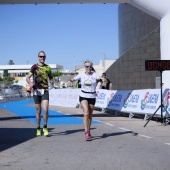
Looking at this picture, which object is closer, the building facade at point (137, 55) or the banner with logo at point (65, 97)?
the banner with logo at point (65, 97)

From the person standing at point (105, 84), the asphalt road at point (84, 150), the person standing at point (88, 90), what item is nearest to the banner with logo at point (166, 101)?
the asphalt road at point (84, 150)

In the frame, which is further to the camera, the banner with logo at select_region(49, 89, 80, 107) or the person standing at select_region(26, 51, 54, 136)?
the banner with logo at select_region(49, 89, 80, 107)

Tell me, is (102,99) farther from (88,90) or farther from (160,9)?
(88,90)

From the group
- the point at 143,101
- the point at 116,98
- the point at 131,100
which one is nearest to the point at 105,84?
the point at 116,98

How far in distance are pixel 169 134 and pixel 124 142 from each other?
1947mm

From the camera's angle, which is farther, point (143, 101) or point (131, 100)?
point (131, 100)

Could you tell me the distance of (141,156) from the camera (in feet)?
23.1

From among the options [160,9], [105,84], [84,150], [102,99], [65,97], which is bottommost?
[84,150]

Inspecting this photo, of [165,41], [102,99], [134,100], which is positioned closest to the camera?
[165,41]

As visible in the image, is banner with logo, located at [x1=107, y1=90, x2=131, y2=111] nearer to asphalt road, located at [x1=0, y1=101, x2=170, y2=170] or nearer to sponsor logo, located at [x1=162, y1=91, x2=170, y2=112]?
sponsor logo, located at [x1=162, y1=91, x2=170, y2=112]

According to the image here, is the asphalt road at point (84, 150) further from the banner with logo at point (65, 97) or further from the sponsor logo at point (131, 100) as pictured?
the banner with logo at point (65, 97)

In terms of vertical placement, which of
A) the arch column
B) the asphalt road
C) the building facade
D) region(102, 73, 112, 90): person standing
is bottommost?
the asphalt road

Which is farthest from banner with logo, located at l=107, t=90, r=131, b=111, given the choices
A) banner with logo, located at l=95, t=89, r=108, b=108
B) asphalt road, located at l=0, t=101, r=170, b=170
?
asphalt road, located at l=0, t=101, r=170, b=170

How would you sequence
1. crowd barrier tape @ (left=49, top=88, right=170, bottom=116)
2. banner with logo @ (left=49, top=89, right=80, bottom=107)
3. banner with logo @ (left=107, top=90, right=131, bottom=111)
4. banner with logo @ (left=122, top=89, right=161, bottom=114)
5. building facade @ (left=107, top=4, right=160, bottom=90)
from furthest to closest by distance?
building facade @ (left=107, top=4, right=160, bottom=90) → banner with logo @ (left=49, top=89, right=80, bottom=107) → banner with logo @ (left=107, top=90, right=131, bottom=111) → banner with logo @ (left=122, top=89, right=161, bottom=114) → crowd barrier tape @ (left=49, top=88, right=170, bottom=116)
